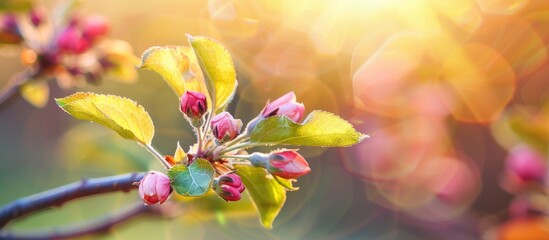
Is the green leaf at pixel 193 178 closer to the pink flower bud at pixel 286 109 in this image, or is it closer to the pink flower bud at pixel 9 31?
the pink flower bud at pixel 286 109

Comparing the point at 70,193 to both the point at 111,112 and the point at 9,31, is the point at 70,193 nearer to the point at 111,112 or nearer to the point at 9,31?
the point at 111,112

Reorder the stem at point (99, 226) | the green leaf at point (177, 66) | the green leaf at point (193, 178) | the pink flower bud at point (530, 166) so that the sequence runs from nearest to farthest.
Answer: the green leaf at point (193, 178), the green leaf at point (177, 66), the stem at point (99, 226), the pink flower bud at point (530, 166)

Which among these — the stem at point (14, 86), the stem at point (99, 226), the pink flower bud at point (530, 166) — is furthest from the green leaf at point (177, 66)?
the pink flower bud at point (530, 166)

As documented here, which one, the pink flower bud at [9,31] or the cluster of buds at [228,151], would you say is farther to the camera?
the pink flower bud at [9,31]

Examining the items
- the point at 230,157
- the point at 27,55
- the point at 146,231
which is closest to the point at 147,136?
the point at 230,157

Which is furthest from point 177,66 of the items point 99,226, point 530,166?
point 530,166
